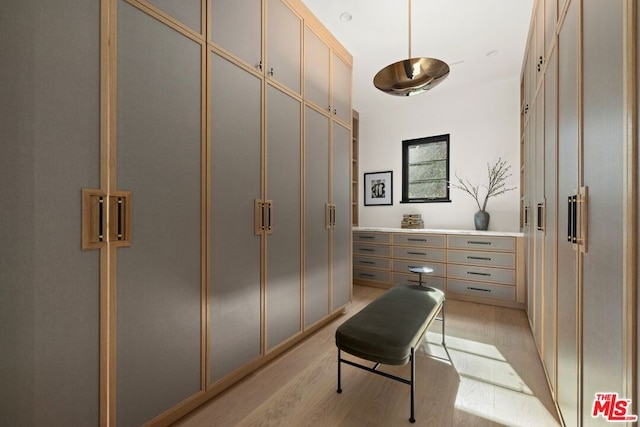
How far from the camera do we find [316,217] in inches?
107

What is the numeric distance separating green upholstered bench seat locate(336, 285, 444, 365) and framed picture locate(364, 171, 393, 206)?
290 centimetres

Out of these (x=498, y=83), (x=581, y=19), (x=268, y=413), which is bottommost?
(x=268, y=413)

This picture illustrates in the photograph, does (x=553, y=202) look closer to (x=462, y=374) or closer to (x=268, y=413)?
(x=462, y=374)

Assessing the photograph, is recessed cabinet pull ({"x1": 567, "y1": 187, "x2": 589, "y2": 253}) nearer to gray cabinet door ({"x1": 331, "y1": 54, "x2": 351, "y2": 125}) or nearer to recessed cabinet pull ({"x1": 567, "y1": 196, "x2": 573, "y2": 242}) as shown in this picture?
recessed cabinet pull ({"x1": 567, "y1": 196, "x2": 573, "y2": 242})

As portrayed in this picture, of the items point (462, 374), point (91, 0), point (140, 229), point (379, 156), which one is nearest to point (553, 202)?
point (462, 374)

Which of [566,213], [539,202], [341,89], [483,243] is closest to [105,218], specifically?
[566,213]

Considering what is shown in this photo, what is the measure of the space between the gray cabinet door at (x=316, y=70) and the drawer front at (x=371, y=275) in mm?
2582

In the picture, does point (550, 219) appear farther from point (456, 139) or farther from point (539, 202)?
point (456, 139)

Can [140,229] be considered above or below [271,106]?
below

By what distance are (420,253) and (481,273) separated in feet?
2.54

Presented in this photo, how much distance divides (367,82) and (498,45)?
5.33ft

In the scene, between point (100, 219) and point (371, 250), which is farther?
point (371, 250)

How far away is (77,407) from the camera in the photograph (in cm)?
118

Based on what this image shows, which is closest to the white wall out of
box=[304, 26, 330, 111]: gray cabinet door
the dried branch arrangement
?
the dried branch arrangement
